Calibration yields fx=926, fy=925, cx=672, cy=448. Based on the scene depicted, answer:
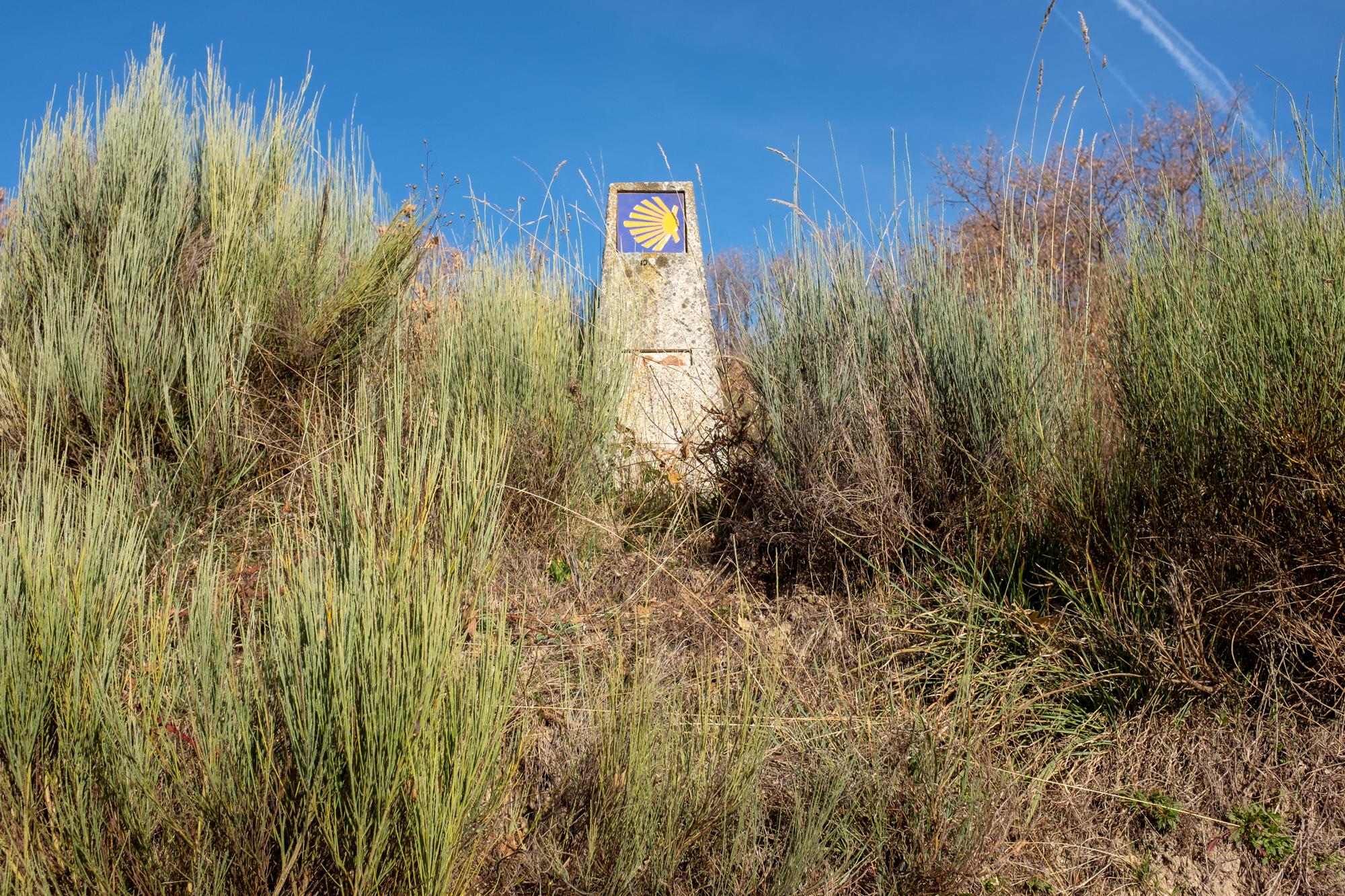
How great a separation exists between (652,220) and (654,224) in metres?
0.03

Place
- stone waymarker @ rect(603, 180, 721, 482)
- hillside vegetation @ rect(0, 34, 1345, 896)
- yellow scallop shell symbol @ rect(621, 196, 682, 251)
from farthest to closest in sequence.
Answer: yellow scallop shell symbol @ rect(621, 196, 682, 251)
stone waymarker @ rect(603, 180, 721, 482)
hillside vegetation @ rect(0, 34, 1345, 896)

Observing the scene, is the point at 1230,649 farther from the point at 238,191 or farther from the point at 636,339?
the point at 238,191

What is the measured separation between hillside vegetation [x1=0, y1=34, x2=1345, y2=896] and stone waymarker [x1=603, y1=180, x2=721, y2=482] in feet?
2.26

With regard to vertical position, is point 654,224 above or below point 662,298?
above

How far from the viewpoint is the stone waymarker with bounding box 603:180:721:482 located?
5.46 m

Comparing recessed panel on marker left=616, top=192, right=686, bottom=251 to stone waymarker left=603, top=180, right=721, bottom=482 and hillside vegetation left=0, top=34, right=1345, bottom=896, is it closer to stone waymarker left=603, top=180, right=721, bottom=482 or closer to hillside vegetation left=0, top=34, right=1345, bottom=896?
stone waymarker left=603, top=180, right=721, bottom=482

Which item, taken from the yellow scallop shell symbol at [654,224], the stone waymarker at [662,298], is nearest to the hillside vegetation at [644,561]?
the stone waymarker at [662,298]

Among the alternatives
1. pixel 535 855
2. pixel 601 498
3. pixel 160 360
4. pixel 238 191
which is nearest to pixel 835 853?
pixel 535 855

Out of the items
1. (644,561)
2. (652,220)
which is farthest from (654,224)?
(644,561)

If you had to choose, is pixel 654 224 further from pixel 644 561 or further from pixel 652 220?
pixel 644 561

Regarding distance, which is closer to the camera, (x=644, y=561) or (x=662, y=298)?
(x=644, y=561)

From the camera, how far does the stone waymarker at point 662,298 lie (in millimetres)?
5461

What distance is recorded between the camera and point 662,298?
5.90 metres

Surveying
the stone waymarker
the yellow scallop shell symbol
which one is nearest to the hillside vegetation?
the stone waymarker
